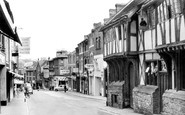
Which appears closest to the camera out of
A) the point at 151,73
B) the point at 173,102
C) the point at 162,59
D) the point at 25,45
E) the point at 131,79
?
the point at 173,102

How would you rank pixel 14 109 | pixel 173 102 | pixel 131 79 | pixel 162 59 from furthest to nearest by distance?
pixel 131 79 < pixel 14 109 < pixel 162 59 < pixel 173 102

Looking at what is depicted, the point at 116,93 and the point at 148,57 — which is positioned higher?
the point at 148,57

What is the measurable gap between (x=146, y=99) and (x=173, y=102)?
3.63 meters

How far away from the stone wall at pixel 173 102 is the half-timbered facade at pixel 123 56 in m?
5.26

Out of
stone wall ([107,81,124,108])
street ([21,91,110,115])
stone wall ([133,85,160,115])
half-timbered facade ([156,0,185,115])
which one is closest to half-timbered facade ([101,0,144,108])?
stone wall ([107,81,124,108])

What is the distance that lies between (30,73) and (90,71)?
9284 centimetres

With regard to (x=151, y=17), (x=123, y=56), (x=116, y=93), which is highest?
(x=151, y=17)

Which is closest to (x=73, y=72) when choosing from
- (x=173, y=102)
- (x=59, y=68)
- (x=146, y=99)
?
(x=59, y=68)

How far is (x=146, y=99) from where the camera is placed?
1870 cm

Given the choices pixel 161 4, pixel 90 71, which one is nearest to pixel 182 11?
pixel 161 4

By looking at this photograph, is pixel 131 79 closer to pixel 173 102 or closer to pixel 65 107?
pixel 65 107

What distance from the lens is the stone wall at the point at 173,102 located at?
47.0 ft

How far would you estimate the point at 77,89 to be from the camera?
60156 mm

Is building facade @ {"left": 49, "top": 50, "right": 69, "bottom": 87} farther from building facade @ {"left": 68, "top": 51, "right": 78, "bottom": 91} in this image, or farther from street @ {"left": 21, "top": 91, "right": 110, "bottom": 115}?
street @ {"left": 21, "top": 91, "right": 110, "bottom": 115}
